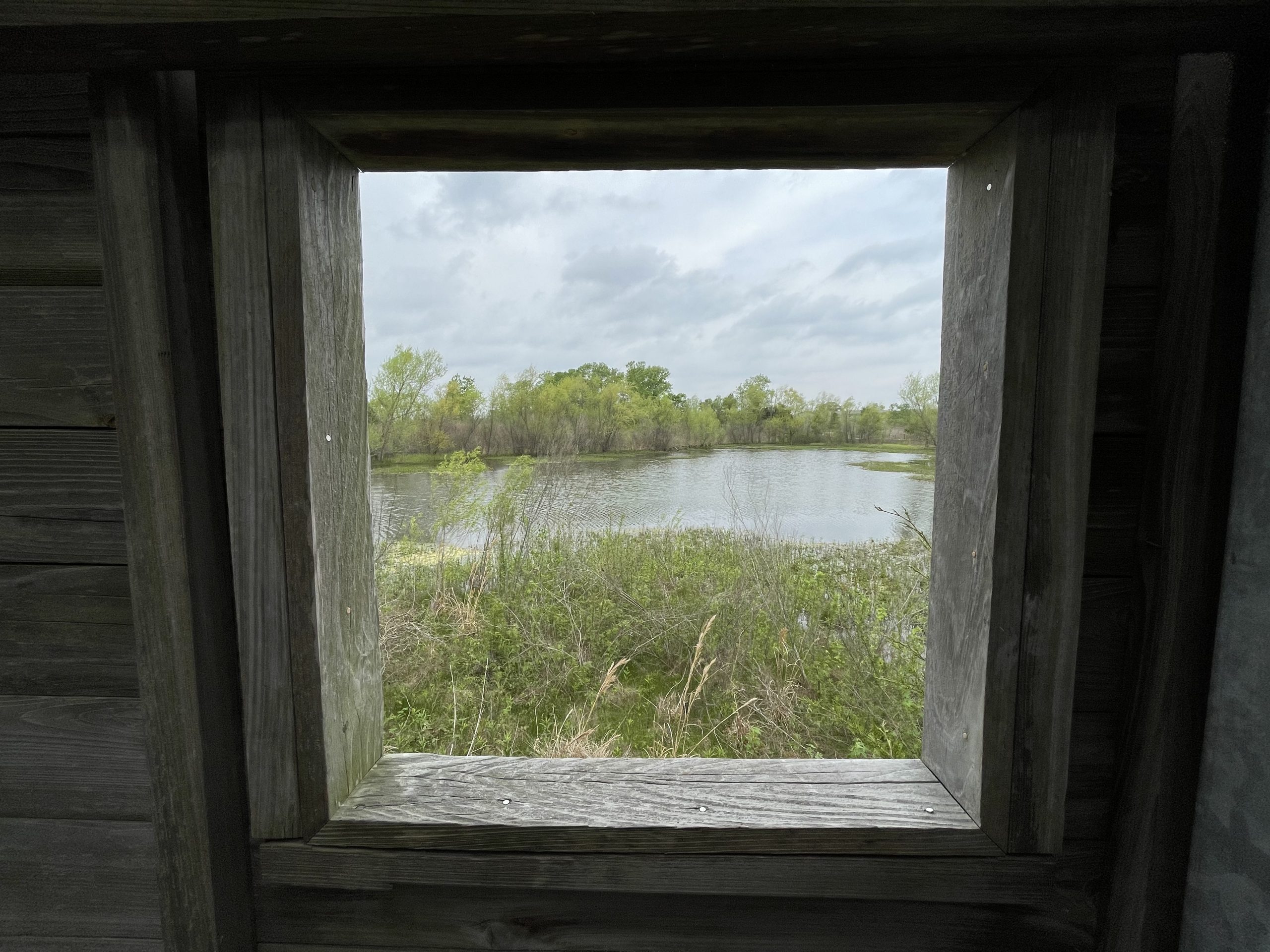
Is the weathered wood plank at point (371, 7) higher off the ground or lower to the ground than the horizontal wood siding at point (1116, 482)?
higher

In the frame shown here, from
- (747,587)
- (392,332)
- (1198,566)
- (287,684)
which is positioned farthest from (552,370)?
(1198,566)

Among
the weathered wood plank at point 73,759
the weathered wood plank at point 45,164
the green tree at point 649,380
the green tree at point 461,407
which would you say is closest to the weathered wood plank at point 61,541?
the weathered wood plank at point 73,759

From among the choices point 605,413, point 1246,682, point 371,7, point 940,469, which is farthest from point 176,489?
point 1246,682

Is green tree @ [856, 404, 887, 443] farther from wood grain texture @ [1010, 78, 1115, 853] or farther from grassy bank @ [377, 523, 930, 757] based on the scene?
wood grain texture @ [1010, 78, 1115, 853]

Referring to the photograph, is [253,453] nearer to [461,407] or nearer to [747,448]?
[461,407]

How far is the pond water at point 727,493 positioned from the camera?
1492 mm

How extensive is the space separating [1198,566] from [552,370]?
127 centimetres

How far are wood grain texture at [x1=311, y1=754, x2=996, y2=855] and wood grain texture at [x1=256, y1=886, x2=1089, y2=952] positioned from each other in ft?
0.39

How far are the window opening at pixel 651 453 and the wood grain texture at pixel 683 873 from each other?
622mm

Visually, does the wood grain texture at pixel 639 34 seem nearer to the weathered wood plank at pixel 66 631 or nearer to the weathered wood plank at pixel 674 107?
the weathered wood plank at pixel 674 107

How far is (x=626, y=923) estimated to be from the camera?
2.63 ft

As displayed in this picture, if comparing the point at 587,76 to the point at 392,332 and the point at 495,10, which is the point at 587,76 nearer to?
the point at 495,10

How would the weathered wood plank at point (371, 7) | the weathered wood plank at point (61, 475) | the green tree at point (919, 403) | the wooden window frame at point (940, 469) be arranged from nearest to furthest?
the weathered wood plank at point (371, 7) < the wooden window frame at point (940, 469) < the weathered wood plank at point (61, 475) < the green tree at point (919, 403)

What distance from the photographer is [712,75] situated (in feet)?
2.09
